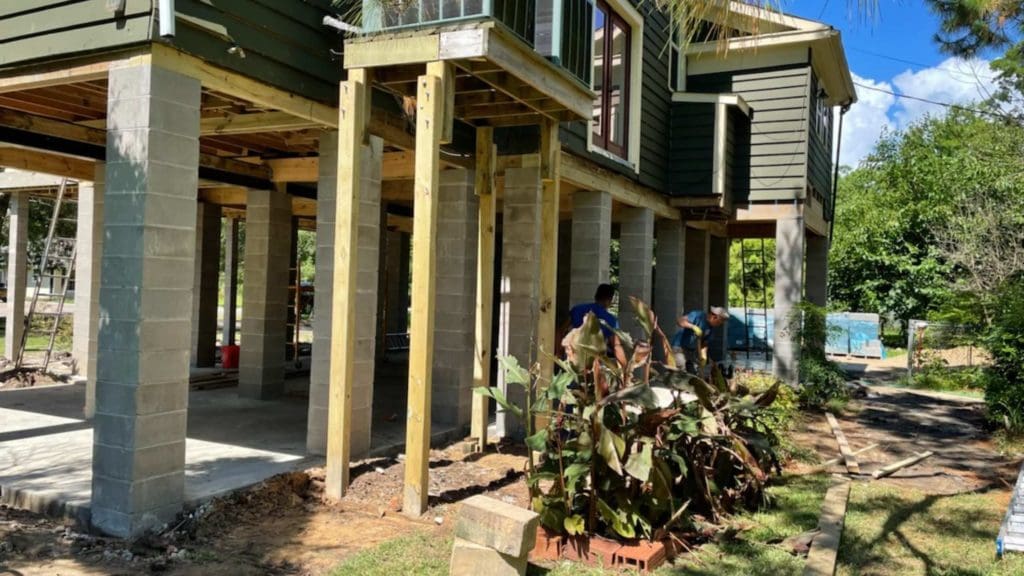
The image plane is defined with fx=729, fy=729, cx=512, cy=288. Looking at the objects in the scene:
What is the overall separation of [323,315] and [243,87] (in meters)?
2.20

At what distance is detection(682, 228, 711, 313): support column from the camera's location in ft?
52.4

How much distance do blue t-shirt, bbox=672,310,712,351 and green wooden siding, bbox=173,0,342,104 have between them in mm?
4988

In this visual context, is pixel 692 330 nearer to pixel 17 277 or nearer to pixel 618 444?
pixel 618 444

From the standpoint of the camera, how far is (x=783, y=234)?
42.2ft

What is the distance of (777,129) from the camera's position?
→ 13.0m

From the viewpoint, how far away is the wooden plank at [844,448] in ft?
24.7

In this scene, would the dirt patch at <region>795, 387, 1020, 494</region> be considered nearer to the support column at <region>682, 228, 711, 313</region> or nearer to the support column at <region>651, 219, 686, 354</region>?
the support column at <region>651, 219, 686, 354</region>

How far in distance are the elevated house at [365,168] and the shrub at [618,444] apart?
1113 mm

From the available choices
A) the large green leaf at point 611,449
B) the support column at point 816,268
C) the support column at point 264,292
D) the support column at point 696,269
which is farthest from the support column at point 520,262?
the support column at point 816,268

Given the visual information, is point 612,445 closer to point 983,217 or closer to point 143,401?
point 143,401

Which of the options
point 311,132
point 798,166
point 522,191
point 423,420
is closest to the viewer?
point 423,420

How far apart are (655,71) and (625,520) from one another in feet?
28.5

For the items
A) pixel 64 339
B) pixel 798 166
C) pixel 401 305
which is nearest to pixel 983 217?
pixel 798 166

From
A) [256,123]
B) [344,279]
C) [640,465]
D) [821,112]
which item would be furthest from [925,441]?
[256,123]
